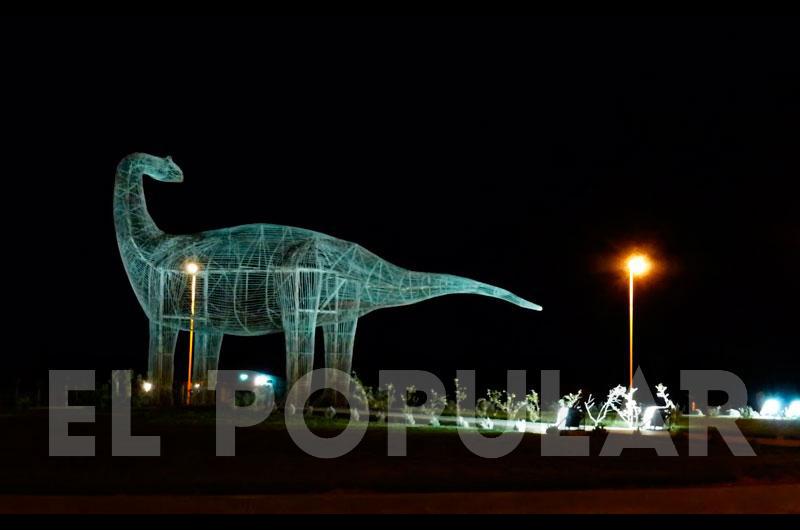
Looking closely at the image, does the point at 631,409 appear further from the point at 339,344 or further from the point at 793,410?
the point at 793,410

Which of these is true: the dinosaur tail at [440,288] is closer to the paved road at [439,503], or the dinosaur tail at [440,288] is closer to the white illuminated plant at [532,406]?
the white illuminated plant at [532,406]

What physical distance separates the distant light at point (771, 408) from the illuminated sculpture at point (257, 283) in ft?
44.4

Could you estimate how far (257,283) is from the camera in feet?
86.4

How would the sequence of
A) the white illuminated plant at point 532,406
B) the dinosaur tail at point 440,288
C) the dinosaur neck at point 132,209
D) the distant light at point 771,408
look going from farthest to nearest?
the distant light at point 771,408 → the dinosaur neck at point 132,209 → the dinosaur tail at point 440,288 → the white illuminated plant at point 532,406

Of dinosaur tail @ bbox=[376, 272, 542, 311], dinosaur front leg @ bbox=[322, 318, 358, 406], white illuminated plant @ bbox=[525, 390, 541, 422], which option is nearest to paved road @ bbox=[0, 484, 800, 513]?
white illuminated plant @ bbox=[525, 390, 541, 422]

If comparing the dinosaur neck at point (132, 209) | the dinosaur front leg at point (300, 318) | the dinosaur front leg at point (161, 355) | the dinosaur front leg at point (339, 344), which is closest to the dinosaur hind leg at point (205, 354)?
the dinosaur front leg at point (161, 355)

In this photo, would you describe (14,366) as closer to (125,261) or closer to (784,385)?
(125,261)

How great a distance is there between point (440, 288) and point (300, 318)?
187 inches

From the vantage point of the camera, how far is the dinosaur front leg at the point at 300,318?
25344 millimetres

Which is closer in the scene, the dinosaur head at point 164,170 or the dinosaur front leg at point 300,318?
the dinosaur front leg at point 300,318

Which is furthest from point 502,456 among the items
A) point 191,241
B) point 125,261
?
point 125,261

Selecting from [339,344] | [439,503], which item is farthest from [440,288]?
[439,503]

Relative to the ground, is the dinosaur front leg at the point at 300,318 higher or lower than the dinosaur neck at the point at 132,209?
lower

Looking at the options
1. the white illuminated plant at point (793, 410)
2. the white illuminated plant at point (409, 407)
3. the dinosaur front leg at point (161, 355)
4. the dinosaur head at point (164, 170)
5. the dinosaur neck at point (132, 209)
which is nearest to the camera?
the white illuminated plant at point (409, 407)
